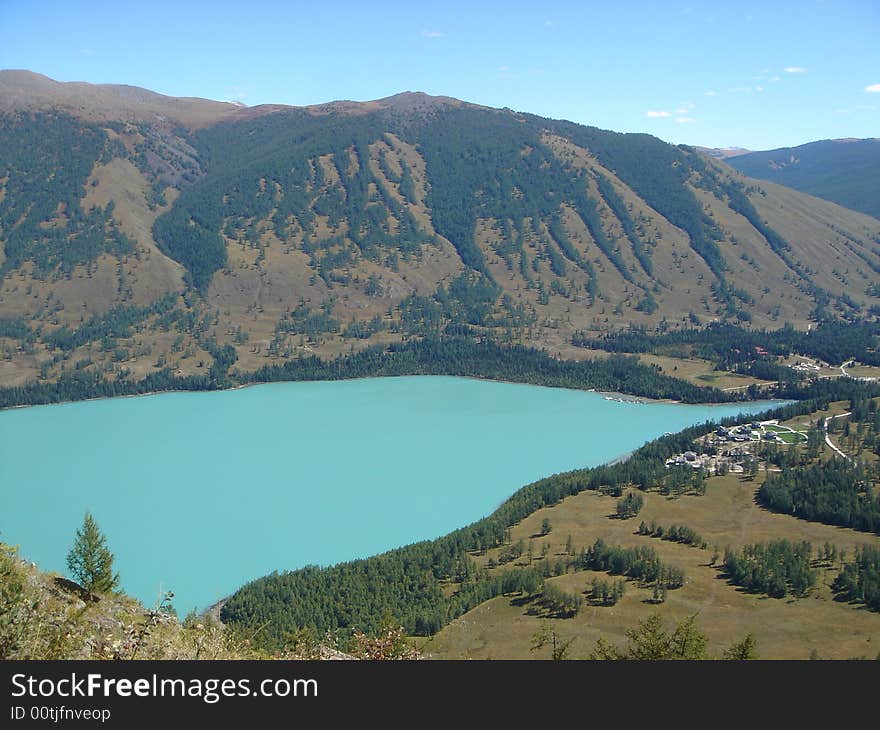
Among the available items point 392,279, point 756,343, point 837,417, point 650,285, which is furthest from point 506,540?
point 650,285

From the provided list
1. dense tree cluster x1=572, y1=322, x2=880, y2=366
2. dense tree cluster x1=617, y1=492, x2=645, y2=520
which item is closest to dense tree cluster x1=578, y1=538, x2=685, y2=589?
dense tree cluster x1=617, y1=492, x2=645, y2=520

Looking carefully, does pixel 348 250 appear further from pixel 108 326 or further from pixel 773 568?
pixel 773 568

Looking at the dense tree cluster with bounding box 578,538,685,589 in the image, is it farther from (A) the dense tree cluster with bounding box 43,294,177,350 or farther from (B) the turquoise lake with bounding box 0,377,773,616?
(A) the dense tree cluster with bounding box 43,294,177,350

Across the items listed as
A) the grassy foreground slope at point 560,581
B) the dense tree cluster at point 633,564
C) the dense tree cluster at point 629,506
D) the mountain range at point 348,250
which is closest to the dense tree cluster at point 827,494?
the grassy foreground slope at point 560,581

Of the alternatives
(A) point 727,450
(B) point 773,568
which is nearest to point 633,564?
(B) point 773,568

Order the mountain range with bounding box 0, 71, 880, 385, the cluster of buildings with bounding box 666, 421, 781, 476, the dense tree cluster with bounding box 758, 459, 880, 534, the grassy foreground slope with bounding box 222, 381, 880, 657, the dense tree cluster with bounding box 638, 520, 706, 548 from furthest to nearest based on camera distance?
the mountain range with bounding box 0, 71, 880, 385, the cluster of buildings with bounding box 666, 421, 781, 476, the dense tree cluster with bounding box 758, 459, 880, 534, the dense tree cluster with bounding box 638, 520, 706, 548, the grassy foreground slope with bounding box 222, 381, 880, 657

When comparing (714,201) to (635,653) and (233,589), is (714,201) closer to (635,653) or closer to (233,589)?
(233,589)
